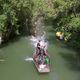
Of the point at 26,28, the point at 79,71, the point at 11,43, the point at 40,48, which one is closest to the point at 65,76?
the point at 79,71

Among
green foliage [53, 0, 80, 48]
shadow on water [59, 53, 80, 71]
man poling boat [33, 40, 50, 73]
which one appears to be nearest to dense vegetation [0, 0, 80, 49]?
green foliage [53, 0, 80, 48]

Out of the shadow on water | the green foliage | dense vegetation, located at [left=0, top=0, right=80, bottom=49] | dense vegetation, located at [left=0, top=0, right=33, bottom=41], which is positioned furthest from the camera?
dense vegetation, located at [left=0, top=0, right=33, bottom=41]

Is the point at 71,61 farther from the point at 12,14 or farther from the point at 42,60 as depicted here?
the point at 12,14

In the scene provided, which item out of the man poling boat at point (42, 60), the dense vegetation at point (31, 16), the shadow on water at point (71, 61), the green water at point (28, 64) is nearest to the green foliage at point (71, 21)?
the dense vegetation at point (31, 16)

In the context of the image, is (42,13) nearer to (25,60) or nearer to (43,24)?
(43,24)

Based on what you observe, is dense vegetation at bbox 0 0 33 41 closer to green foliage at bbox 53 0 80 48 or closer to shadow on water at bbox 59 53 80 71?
green foliage at bbox 53 0 80 48

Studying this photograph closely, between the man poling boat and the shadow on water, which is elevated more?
the man poling boat
